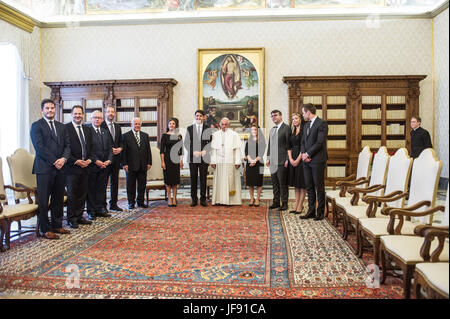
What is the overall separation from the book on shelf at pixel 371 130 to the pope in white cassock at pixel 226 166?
4549 mm

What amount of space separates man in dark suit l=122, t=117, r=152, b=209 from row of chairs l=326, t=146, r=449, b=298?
3.68m

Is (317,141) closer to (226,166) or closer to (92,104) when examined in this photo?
(226,166)

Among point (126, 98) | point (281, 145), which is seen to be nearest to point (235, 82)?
point (126, 98)

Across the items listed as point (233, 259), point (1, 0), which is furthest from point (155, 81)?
point (233, 259)

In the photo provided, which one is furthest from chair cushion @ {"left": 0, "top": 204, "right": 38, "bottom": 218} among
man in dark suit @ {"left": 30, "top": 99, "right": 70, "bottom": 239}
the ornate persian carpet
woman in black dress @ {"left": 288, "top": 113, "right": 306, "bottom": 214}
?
woman in black dress @ {"left": 288, "top": 113, "right": 306, "bottom": 214}

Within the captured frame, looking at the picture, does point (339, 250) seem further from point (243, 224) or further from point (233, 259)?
point (243, 224)

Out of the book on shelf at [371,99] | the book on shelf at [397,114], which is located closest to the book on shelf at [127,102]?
the book on shelf at [371,99]

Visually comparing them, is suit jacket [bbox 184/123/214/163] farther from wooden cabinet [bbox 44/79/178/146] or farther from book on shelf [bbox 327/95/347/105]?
book on shelf [bbox 327/95/347/105]

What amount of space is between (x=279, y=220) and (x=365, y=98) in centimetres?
575

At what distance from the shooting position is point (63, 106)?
10.3 m

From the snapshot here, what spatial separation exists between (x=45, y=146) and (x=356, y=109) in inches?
316

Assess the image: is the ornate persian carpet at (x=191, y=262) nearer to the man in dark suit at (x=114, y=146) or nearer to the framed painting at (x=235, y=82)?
the man in dark suit at (x=114, y=146)

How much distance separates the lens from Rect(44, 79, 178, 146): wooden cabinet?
10.0 metres

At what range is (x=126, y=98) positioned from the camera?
10.1 m
